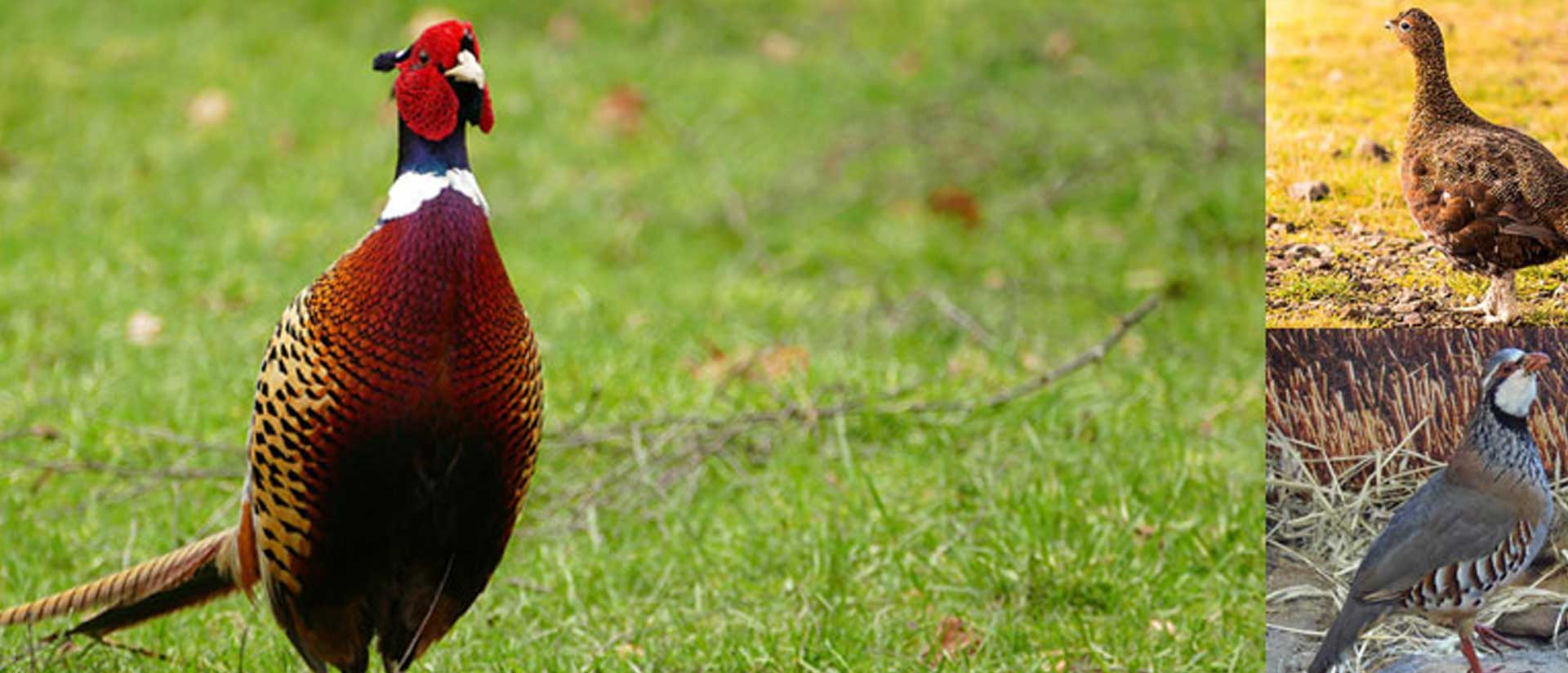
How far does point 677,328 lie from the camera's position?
5016 mm

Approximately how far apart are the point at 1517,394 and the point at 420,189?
4.45 feet

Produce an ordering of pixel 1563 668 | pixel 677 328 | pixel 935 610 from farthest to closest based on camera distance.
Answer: pixel 677 328, pixel 935 610, pixel 1563 668

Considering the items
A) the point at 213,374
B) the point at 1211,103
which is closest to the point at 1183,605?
the point at 213,374

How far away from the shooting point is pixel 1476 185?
224 cm

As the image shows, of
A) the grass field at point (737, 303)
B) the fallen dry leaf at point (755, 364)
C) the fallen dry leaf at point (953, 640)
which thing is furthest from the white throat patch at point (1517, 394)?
the fallen dry leaf at point (755, 364)

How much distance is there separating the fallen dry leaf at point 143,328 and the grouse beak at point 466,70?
2.85 meters

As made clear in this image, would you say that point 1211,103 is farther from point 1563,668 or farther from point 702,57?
point 1563,668

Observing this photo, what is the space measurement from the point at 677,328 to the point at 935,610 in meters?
1.82

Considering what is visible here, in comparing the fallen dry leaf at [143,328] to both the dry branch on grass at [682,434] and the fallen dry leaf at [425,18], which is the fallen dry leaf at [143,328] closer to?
the dry branch on grass at [682,434]

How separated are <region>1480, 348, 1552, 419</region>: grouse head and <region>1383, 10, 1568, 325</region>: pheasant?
2.0 inches

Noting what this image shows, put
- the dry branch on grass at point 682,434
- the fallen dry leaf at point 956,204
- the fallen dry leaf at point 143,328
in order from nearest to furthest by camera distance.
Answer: the dry branch on grass at point 682,434, the fallen dry leaf at point 143,328, the fallen dry leaf at point 956,204

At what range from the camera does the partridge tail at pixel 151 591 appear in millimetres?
2771

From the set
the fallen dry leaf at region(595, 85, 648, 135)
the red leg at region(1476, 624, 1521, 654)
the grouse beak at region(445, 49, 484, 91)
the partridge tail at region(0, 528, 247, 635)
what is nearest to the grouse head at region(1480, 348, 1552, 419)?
the red leg at region(1476, 624, 1521, 654)

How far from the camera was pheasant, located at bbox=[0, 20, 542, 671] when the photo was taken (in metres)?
2.30
